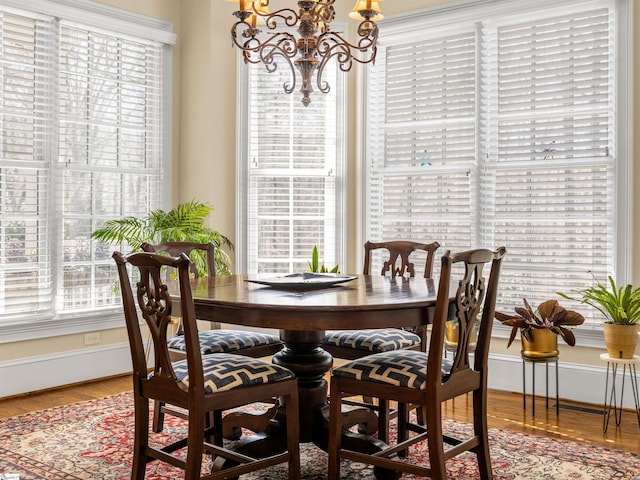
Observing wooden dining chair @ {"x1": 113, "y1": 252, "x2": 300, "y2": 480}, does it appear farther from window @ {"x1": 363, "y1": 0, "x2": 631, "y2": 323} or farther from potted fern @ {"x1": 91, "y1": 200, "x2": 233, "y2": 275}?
window @ {"x1": 363, "y1": 0, "x2": 631, "y2": 323}

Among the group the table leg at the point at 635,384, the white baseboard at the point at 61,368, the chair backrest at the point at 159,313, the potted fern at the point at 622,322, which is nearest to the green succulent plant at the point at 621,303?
the potted fern at the point at 622,322

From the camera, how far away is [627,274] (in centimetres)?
391

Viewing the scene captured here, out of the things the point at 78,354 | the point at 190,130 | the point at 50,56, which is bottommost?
the point at 78,354

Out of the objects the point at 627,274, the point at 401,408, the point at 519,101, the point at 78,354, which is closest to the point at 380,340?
the point at 401,408

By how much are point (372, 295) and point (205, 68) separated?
9.53ft

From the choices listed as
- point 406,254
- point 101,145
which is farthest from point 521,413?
point 101,145

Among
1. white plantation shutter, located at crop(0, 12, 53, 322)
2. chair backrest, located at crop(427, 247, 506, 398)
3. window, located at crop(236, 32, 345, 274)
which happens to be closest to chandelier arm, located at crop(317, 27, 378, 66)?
chair backrest, located at crop(427, 247, 506, 398)

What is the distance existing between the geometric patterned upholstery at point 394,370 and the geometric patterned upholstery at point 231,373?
0.82 feet

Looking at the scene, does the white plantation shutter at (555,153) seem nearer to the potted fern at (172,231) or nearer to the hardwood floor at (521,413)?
the hardwood floor at (521,413)

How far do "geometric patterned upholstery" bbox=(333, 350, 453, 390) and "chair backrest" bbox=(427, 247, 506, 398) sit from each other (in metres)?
0.05

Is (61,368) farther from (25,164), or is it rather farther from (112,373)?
(25,164)

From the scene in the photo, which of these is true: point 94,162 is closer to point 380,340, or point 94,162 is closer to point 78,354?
point 78,354

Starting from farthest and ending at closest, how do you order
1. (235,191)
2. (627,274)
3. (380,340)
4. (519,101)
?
(235,191) < (519,101) < (627,274) < (380,340)

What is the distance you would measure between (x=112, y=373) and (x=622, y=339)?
3251mm
